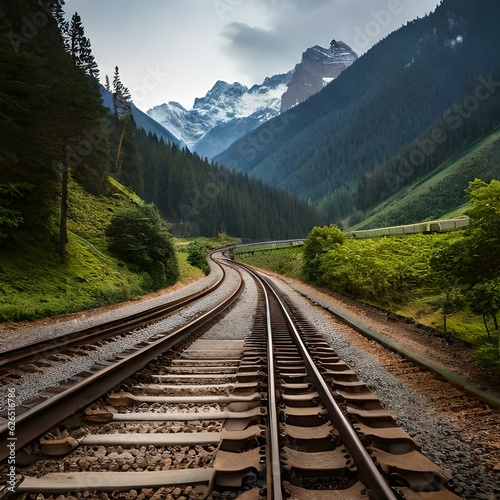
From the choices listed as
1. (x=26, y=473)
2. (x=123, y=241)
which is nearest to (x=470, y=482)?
(x=26, y=473)

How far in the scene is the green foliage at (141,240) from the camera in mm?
21125

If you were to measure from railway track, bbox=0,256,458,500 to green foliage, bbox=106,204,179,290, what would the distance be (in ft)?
56.0

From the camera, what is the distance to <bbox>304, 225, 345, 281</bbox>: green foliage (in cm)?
2395

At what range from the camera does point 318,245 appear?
25078 millimetres

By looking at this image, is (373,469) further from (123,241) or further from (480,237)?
(123,241)

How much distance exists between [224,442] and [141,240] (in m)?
20.1

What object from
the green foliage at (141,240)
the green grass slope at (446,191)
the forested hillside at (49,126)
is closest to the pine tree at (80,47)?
the forested hillside at (49,126)

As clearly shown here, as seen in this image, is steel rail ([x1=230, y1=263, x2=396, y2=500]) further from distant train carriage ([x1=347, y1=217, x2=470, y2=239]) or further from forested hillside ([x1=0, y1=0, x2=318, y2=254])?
distant train carriage ([x1=347, y1=217, x2=470, y2=239])

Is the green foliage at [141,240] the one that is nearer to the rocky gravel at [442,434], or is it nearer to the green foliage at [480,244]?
the rocky gravel at [442,434]

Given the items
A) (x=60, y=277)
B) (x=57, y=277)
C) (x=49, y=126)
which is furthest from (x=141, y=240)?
(x=49, y=126)

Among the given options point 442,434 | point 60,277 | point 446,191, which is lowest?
point 442,434

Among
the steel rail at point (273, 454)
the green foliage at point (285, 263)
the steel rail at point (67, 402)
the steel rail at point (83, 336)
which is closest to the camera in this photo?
the steel rail at point (273, 454)

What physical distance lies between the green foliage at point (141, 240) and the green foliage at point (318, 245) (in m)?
11.2

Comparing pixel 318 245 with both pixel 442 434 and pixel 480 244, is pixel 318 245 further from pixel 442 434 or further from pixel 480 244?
pixel 442 434
